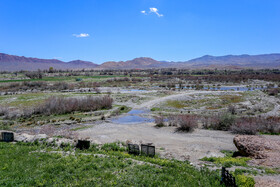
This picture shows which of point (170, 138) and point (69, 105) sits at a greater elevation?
point (69, 105)

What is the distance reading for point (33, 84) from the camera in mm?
62688

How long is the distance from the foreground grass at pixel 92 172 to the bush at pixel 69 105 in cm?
1961

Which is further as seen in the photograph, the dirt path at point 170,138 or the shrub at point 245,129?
the shrub at point 245,129

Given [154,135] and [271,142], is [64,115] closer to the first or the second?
[154,135]

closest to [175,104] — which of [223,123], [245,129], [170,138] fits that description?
Answer: [223,123]

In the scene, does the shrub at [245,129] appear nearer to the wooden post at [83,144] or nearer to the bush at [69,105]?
the wooden post at [83,144]

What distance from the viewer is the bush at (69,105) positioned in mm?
29000

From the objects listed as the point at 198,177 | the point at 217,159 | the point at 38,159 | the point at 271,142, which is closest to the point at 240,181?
the point at 198,177

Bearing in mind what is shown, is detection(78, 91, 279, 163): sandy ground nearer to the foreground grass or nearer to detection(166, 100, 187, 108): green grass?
the foreground grass

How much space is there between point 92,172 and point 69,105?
24.1 meters

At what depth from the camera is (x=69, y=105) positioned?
101 ft

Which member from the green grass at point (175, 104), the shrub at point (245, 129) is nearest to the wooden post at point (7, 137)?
the shrub at point (245, 129)

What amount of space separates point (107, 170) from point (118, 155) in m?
2.09

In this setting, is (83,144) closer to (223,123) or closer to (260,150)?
(260,150)
